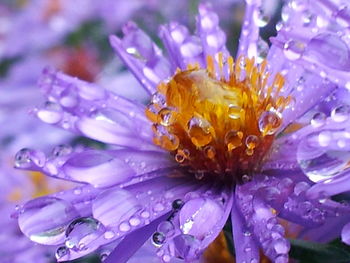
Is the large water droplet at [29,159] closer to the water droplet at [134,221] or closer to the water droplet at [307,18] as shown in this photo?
the water droplet at [134,221]

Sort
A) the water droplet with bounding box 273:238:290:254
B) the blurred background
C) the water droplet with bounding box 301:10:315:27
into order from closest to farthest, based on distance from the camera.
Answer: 1. the water droplet with bounding box 273:238:290:254
2. the water droplet with bounding box 301:10:315:27
3. the blurred background

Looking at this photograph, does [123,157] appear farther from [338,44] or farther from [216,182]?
[338,44]

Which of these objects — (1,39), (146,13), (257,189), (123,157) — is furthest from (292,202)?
(1,39)

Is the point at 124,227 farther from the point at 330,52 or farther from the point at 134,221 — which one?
the point at 330,52

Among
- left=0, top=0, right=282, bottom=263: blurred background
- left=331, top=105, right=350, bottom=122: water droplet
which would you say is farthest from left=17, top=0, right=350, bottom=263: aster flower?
left=0, top=0, right=282, bottom=263: blurred background

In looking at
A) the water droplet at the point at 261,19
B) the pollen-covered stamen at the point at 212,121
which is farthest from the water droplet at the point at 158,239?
the water droplet at the point at 261,19

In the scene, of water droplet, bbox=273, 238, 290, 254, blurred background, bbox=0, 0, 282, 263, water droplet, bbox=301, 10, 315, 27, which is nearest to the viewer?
water droplet, bbox=273, 238, 290, 254

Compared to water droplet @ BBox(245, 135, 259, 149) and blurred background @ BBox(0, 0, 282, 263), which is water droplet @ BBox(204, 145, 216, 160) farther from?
blurred background @ BBox(0, 0, 282, 263)

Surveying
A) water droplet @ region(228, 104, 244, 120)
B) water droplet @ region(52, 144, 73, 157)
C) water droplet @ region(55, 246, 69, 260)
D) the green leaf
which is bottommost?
the green leaf
